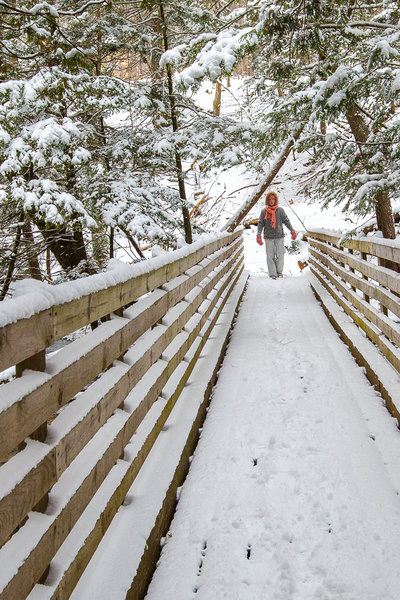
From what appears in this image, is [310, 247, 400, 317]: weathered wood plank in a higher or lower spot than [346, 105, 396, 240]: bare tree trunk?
lower

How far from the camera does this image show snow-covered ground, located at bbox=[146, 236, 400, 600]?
91.9 inches

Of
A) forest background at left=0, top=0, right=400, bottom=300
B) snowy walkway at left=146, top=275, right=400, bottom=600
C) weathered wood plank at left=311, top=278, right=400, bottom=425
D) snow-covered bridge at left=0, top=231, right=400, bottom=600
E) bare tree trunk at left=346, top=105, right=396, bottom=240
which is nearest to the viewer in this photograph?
snow-covered bridge at left=0, top=231, right=400, bottom=600

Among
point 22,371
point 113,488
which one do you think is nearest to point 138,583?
point 113,488

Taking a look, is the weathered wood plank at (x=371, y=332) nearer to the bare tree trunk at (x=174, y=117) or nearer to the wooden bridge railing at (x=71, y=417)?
the wooden bridge railing at (x=71, y=417)

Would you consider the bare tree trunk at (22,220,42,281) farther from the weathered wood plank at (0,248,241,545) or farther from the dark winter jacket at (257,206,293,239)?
the dark winter jacket at (257,206,293,239)

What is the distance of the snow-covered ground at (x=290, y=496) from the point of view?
2334mm

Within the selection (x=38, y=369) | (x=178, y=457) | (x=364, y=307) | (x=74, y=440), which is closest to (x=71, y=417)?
(x=74, y=440)

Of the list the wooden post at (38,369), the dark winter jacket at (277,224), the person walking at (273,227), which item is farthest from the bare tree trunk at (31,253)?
the wooden post at (38,369)

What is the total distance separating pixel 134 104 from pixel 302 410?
6.74 meters

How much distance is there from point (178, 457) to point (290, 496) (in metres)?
0.79

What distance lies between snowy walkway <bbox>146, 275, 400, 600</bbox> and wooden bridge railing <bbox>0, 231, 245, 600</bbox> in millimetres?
352

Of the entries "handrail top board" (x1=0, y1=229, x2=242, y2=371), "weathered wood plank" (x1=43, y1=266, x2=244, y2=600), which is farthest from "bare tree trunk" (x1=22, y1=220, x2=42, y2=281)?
"weathered wood plank" (x1=43, y1=266, x2=244, y2=600)

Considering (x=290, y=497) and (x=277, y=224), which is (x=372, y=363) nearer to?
(x=290, y=497)

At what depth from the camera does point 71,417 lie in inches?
75.5
